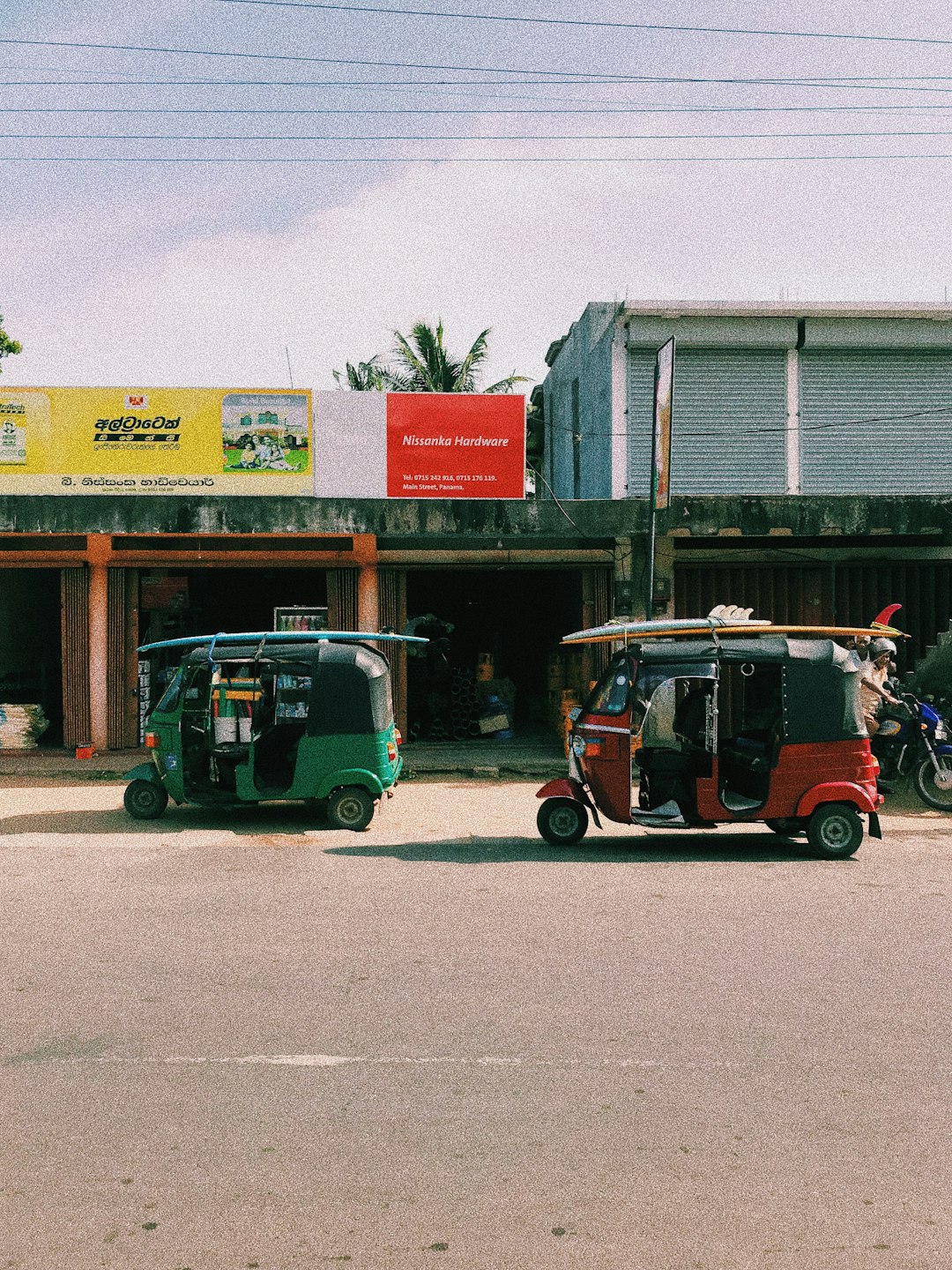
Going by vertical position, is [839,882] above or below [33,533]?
below

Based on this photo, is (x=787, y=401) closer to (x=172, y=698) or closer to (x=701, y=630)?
(x=701, y=630)

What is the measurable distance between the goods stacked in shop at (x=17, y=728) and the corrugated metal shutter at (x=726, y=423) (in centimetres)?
1043

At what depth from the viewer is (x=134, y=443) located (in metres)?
16.0

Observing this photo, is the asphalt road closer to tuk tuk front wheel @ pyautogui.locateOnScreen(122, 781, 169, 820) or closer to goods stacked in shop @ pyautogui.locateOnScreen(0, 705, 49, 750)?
tuk tuk front wheel @ pyautogui.locateOnScreen(122, 781, 169, 820)

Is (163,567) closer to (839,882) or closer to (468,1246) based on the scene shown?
(839,882)

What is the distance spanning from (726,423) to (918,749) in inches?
315

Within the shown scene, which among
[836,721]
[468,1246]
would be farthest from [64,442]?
[468,1246]

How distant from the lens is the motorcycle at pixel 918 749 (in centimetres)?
1231

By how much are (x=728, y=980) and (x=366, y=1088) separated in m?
2.31

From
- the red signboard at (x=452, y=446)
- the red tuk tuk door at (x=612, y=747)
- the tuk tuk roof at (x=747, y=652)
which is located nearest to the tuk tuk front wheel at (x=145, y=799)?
the red tuk tuk door at (x=612, y=747)

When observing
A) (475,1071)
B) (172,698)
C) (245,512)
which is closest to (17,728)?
(245,512)

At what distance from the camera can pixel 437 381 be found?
3094cm

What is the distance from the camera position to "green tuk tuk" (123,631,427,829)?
10750 mm

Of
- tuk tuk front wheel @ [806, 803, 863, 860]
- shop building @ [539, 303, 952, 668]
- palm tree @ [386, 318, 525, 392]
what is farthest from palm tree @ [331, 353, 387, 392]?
tuk tuk front wheel @ [806, 803, 863, 860]
